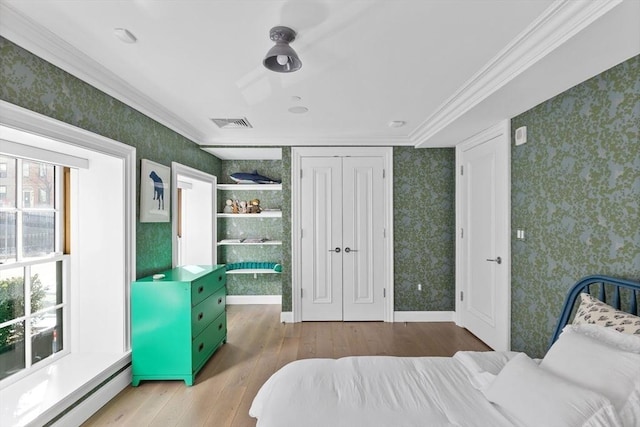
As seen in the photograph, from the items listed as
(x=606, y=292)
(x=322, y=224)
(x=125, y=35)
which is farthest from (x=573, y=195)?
(x=125, y=35)

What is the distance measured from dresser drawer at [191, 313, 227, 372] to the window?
1.03 meters

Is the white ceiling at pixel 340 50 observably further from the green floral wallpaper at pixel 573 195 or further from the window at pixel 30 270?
the window at pixel 30 270

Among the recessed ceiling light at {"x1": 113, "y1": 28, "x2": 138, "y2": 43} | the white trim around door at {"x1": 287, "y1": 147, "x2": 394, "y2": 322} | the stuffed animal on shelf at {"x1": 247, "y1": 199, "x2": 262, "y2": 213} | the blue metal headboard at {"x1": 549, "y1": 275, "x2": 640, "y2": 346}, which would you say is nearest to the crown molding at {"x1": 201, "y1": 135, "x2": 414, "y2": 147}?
the white trim around door at {"x1": 287, "y1": 147, "x2": 394, "y2": 322}

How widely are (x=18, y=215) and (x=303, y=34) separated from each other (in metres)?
2.26

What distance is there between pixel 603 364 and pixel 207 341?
2.82 m

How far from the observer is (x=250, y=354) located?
316cm

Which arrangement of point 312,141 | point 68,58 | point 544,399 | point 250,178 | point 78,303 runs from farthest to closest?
point 250,178, point 312,141, point 78,303, point 68,58, point 544,399

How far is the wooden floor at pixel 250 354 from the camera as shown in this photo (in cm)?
219

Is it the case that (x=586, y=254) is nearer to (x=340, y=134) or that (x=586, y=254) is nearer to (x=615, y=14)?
(x=615, y=14)

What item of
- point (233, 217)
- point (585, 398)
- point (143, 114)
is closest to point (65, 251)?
point (143, 114)

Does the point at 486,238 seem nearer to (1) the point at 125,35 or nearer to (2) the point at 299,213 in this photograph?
(2) the point at 299,213

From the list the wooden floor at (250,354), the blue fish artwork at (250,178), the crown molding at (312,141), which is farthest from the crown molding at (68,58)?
the wooden floor at (250,354)

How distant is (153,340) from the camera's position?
2527 mm

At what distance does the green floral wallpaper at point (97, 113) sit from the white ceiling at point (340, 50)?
8 centimetres
